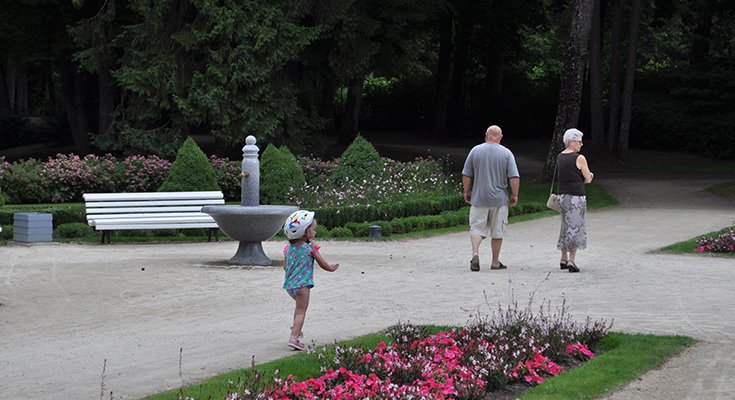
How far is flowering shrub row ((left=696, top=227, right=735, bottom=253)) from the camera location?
18000 millimetres

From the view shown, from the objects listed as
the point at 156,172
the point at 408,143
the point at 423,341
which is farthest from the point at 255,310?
the point at 408,143

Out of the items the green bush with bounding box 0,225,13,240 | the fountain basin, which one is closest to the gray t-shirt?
the fountain basin

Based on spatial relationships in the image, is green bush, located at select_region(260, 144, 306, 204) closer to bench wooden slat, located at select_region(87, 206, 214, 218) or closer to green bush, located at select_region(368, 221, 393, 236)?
green bush, located at select_region(368, 221, 393, 236)

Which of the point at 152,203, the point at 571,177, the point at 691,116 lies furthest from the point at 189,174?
the point at 691,116

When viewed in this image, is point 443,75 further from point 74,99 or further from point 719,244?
point 719,244

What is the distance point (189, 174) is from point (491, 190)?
8.57m

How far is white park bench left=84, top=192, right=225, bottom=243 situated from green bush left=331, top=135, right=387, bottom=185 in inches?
191

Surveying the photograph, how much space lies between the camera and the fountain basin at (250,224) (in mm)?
16297

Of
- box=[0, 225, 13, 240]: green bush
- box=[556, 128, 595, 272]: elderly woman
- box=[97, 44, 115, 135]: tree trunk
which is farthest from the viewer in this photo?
box=[97, 44, 115, 135]: tree trunk

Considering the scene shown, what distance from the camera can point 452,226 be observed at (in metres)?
23.5

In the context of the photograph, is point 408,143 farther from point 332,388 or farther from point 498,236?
point 332,388

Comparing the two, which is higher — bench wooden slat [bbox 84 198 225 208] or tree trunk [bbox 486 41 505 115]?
tree trunk [bbox 486 41 505 115]

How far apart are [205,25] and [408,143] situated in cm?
1779

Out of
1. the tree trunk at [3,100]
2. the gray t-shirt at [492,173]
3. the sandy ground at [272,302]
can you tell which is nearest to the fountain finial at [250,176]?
the sandy ground at [272,302]
